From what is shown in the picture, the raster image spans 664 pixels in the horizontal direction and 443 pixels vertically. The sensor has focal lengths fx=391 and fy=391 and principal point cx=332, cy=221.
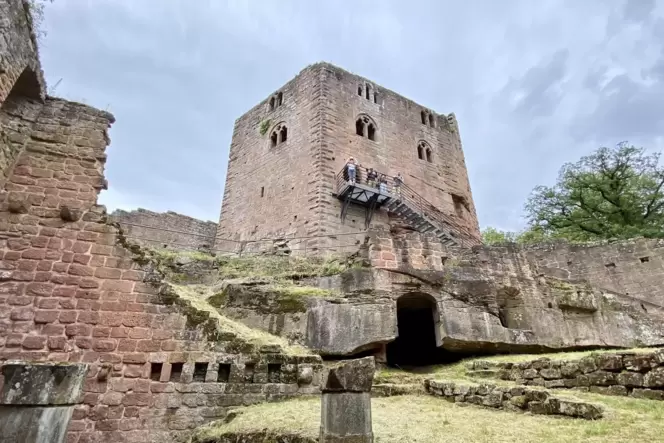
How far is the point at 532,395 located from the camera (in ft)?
17.6

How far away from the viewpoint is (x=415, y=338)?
463 inches

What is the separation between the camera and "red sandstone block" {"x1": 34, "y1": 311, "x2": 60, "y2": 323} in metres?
5.89

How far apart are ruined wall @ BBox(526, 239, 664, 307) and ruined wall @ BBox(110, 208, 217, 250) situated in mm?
15413

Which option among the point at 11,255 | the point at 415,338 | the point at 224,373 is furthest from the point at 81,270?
the point at 415,338

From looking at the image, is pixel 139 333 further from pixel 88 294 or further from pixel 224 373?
pixel 224 373

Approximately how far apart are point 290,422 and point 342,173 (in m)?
12.9

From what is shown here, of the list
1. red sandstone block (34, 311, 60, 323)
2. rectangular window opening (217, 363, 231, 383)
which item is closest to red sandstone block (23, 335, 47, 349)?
red sandstone block (34, 311, 60, 323)

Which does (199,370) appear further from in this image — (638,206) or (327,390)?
(638,206)

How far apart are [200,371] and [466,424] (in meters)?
4.10

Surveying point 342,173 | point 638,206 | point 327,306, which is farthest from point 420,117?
point 327,306

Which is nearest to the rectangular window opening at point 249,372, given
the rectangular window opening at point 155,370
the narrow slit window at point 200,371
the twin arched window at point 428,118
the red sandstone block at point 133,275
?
the narrow slit window at point 200,371

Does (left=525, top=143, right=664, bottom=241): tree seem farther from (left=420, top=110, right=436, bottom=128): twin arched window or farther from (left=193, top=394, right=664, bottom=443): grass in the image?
(left=193, top=394, right=664, bottom=443): grass

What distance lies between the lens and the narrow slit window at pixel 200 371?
628cm

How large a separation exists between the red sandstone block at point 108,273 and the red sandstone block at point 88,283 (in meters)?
0.10
